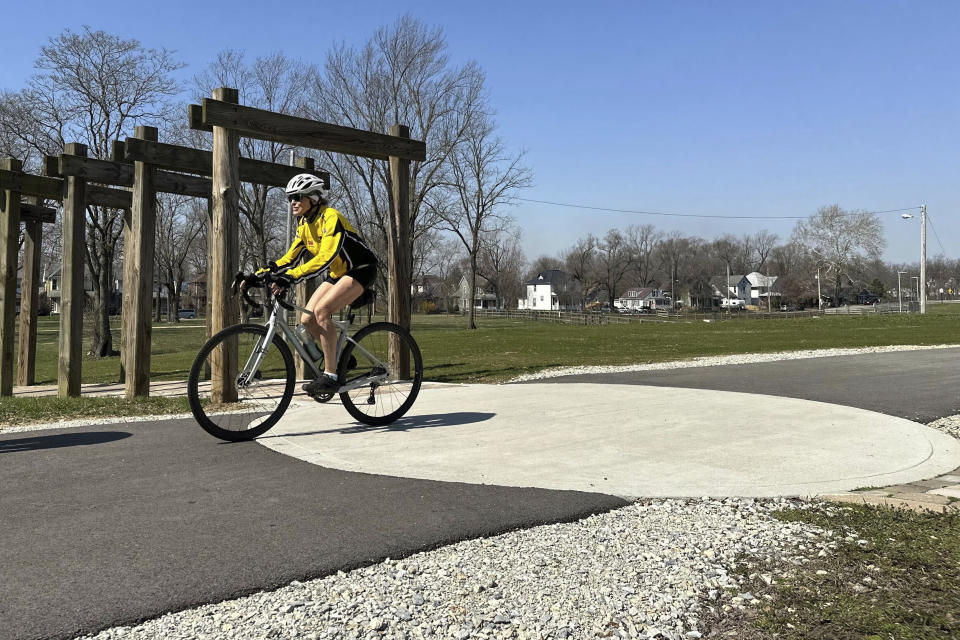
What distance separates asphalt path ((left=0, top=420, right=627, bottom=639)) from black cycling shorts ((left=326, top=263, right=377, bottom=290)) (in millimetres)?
1628

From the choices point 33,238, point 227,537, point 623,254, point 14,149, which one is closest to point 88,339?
point 14,149

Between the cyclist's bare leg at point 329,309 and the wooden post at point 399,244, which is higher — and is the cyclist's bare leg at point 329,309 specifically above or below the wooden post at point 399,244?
below

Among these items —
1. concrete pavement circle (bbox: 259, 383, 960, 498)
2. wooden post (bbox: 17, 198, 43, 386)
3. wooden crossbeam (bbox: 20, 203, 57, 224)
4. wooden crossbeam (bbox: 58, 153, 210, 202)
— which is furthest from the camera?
wooden crossbeam (bbox: 20, 203, 57, 224)

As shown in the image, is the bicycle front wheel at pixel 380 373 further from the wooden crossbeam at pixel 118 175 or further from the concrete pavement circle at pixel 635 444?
the wooden crossbeam at pixel 118 175

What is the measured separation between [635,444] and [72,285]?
27.4 ft

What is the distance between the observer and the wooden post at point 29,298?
1237 cm

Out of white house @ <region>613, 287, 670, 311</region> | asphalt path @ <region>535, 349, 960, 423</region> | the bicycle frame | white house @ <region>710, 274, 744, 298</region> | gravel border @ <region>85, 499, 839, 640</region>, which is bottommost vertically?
gravel border @ <region>85, 499, 839, 640</region>

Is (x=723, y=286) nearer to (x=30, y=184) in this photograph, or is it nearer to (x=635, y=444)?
(x=30, y=184)

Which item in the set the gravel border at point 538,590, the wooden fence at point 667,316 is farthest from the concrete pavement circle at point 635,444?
the wooden fence at point 667,316

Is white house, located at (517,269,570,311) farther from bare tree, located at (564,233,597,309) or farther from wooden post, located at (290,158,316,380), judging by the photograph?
wooden post, located at (290,158,316,380)

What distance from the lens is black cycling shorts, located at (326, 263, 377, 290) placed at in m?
6.05

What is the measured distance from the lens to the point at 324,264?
5855 millimetres

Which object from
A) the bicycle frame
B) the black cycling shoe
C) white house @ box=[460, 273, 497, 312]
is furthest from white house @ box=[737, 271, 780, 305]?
the black cycling shoe

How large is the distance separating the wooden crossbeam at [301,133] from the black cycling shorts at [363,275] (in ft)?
10.4
